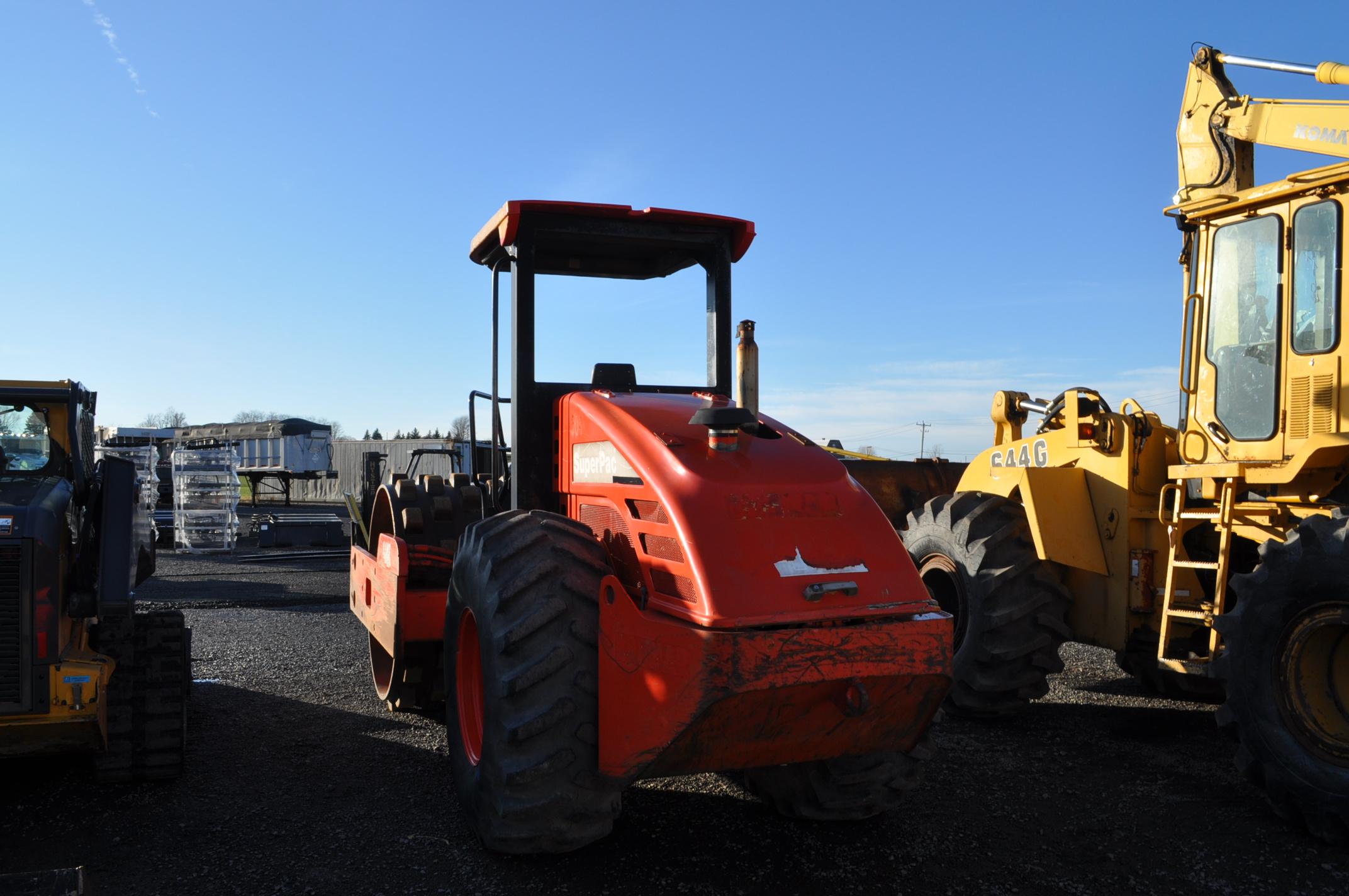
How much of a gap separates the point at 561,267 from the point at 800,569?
8.91 feet

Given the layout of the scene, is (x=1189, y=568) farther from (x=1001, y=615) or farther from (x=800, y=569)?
(x=800, y=569)

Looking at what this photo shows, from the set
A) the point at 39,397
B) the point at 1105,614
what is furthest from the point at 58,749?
the point at 1105,614

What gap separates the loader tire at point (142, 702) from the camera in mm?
5352

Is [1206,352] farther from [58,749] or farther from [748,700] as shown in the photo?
[58,749]

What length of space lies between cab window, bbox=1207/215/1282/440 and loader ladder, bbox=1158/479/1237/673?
43cm

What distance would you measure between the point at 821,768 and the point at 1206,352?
3671 millimetres

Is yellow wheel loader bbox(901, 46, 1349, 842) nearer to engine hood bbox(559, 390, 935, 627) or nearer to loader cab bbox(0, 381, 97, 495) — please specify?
engine hood bbox(559, 390, 935, 627)

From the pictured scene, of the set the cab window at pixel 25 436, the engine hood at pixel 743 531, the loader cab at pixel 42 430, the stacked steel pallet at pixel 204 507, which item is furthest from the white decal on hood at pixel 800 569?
the stacked steel pallet at pixel 204 507

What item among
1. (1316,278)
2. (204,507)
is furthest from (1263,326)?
(204,507)

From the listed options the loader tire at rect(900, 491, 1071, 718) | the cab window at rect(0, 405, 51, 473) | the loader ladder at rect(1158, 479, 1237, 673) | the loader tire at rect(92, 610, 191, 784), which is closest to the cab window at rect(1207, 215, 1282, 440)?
the loader ladder at rect(1158, 479, 1237, 673)

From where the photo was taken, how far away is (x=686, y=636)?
3633 mm

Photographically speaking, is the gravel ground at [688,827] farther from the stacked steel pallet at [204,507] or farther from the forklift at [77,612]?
the stacked steel pallet at [204,507]

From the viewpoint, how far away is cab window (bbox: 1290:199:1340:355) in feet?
18.1

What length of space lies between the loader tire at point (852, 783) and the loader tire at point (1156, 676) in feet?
7.72
